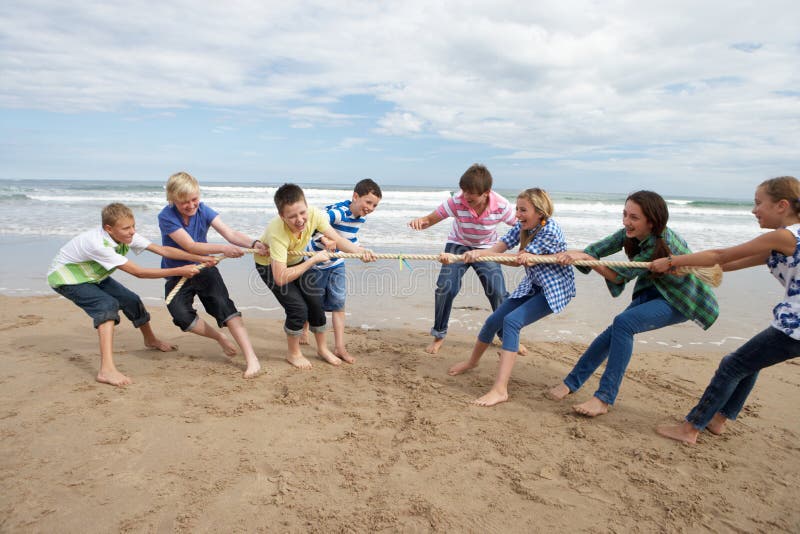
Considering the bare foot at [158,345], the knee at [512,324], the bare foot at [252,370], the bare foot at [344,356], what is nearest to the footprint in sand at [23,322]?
the bare foot at [158,345]

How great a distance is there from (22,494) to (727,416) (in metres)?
3.91

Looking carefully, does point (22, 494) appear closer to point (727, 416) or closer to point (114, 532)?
point (114, 532)

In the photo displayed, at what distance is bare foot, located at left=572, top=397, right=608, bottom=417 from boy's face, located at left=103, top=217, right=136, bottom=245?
3.45 metres

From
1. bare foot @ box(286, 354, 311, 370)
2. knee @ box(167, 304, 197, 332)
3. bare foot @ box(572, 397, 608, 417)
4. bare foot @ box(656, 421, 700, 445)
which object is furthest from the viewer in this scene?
bare foot @ box(286, 354, 311, 370)

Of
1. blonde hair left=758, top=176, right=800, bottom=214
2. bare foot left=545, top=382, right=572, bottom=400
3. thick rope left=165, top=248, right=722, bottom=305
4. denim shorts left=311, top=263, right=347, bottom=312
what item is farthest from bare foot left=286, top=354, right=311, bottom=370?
blonde hair left=758, top=176, right=800, bottom=214

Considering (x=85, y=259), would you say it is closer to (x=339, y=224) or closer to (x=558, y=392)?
(x=339, y=224)

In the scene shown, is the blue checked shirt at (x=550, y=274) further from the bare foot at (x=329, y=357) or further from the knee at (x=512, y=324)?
the bare foot at (x=329, y=357)

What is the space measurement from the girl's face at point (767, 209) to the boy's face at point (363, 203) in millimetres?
2717

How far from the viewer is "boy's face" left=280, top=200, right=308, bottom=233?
358cm

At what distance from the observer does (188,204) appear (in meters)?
3.82

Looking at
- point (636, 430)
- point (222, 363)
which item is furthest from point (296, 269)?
point (636, 430)

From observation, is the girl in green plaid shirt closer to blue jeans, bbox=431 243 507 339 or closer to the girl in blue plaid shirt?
the girl in blue plaid shirt

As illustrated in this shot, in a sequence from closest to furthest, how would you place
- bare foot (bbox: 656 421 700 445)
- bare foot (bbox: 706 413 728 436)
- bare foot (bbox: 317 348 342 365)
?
bare foot (bbox: 656 421 700 445)
bare foot (bbox: 706 413 728 436)
bare foot (bbox: 317 348 342 365)

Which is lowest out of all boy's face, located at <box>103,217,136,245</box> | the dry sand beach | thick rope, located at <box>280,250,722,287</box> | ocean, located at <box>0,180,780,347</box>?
the dry sand beach
